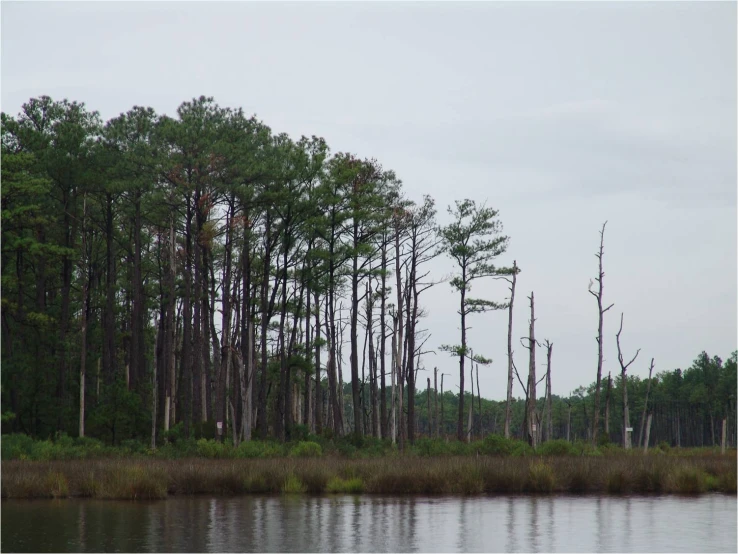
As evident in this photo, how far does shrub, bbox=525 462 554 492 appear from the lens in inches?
900

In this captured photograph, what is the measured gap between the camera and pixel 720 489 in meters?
23.1

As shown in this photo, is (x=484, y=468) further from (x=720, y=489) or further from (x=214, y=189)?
(x=214, y=189)

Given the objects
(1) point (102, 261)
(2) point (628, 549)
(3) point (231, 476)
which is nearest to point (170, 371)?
(1) point (102, 261)

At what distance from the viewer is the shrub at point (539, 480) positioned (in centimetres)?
2286

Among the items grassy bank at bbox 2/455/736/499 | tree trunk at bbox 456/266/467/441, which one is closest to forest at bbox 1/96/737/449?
tree trunk at bbox 456/266/467/441

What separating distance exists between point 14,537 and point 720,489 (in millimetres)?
17301

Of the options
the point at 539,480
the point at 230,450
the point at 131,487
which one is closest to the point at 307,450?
the point at 230,450

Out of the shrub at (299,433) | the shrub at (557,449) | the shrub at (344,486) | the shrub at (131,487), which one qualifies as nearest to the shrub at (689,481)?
the shrub at (344,486)

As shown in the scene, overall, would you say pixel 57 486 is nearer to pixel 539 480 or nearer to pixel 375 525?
pixel 375 525

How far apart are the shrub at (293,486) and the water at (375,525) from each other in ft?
5.34

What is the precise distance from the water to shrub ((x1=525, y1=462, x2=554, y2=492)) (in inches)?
54.0

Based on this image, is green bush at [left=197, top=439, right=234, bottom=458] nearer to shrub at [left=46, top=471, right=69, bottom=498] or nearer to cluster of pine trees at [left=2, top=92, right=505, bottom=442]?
cluster of pine trees at [left=2, top=92, right=505, bottom=442]

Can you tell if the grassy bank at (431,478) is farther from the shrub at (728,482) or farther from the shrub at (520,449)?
the shrub at (520,449)

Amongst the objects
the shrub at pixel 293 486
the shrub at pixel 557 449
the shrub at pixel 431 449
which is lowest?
the shrub at pixel 431 449
